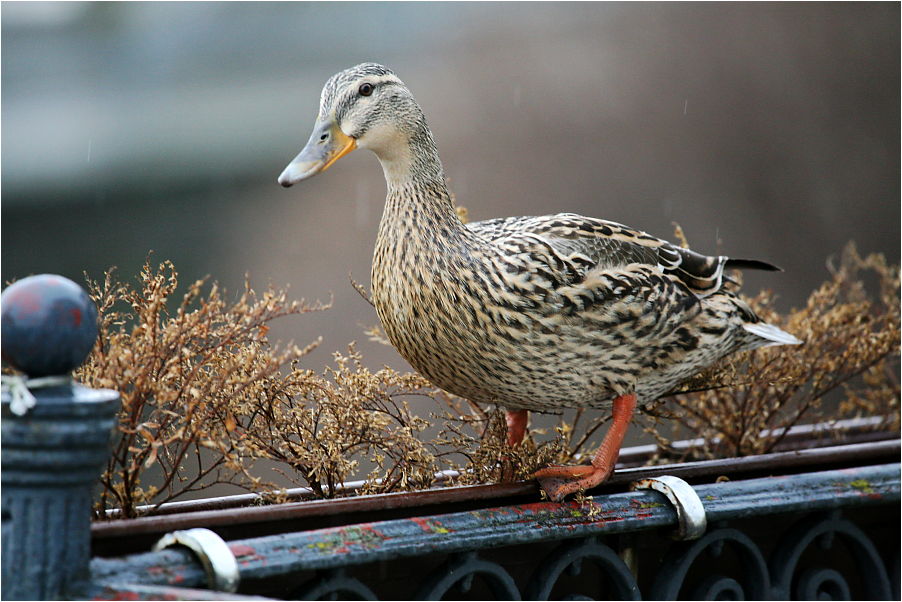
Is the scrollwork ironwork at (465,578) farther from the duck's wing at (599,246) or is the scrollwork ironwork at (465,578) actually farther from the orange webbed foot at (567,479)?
the duck's wing at (599,246)

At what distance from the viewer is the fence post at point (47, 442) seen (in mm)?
1259

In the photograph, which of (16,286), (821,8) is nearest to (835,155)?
(821,8)

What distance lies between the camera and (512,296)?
208cm

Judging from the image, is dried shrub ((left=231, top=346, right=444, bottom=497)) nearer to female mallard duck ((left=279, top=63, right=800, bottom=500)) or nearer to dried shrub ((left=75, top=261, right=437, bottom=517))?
dried shrub ((left=75, top=261, right=437, bottom=517))

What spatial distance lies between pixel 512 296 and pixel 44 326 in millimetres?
991

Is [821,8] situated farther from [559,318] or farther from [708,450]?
[559,318]

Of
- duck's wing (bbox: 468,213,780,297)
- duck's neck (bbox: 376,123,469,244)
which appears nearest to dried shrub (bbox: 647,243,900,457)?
duck's wing (bbox: 468,213,780,297)

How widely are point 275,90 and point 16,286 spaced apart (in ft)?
21.8

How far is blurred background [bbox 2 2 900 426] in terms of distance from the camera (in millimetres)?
6613

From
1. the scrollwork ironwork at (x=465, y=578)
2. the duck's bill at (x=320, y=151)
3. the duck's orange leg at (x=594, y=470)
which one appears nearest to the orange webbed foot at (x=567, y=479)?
the duck's orange leg at (x=594, y=470)

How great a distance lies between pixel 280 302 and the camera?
190cm

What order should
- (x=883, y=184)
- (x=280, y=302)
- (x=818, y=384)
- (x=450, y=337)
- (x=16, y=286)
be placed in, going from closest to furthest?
1. (x=16, y=286)
2. (x=280, y=302)
3. (x=450, y=337)
4. (x=818, y=384)
5. (x=883, y=184)

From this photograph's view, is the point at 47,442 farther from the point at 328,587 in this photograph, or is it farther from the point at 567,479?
the point at 567,479

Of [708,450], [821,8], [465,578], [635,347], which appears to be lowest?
[465,578]
